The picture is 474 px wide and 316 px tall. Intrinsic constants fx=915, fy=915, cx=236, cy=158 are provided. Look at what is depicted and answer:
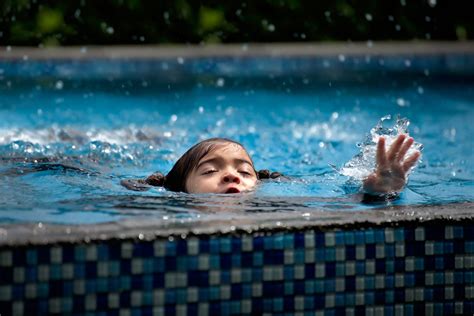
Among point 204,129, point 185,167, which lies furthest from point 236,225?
point 204,129

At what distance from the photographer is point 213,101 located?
8.17 m

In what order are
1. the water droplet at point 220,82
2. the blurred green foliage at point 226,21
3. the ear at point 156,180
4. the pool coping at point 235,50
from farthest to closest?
the blurred green foliage at point 226,21 → the pool coping at point 235,50 → the water droplet at point 220,82 → the ear at point 156,180

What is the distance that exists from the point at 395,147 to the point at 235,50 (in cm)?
669

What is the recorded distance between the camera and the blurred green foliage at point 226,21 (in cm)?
1017

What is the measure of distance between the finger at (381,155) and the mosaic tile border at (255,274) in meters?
0.43

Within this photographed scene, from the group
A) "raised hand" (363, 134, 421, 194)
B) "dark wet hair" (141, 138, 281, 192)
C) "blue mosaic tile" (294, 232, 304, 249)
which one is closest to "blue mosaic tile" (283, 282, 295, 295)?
"blue mosaic tile" (294, 232, 304, 249)

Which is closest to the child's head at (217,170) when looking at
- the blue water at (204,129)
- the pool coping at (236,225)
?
the blue water at (204,129)

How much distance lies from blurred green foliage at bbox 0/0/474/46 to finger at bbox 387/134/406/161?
7.34 m

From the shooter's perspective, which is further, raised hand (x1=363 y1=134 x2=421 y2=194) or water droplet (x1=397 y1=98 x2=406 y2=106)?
water droplet (x1=397 y1=98 x2=406 y2=106)

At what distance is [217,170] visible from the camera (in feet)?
13.2

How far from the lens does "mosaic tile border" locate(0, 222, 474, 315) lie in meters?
2.66

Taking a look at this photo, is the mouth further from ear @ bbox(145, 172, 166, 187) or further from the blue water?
ear @ bbox(145, 172, 166, 187)

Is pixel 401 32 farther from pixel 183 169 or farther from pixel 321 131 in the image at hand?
pixel 183 169

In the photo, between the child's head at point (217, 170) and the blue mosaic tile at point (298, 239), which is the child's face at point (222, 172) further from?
the blue mosaic tile at point (298, 239)
